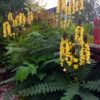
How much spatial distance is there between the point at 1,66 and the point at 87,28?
275cm

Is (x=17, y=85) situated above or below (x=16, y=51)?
below

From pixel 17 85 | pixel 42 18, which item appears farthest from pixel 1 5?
pixel 17 85

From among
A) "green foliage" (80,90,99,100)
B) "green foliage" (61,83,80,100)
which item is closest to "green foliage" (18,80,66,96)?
"green foliage" (61,83,80,100)

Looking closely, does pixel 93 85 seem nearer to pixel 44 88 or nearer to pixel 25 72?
pixel 44 88

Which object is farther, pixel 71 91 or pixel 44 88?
pixel 44 88

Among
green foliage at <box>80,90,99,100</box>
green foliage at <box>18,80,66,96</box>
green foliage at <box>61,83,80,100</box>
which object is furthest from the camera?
green foliage at <box>18,80,66,96</box>

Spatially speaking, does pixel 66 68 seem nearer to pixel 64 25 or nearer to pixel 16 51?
pixel 16 51

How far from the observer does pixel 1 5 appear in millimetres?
10102

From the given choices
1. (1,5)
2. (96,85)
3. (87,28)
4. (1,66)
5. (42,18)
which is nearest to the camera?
(96,85)

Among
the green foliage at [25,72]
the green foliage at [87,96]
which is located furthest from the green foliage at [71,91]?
the green foliage at [25,72]

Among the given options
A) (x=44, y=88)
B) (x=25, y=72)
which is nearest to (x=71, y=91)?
(x=44, y=88)

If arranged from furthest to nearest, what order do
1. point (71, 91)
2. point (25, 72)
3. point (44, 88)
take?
point (25, 72), point (44, 88), point (71, 91)

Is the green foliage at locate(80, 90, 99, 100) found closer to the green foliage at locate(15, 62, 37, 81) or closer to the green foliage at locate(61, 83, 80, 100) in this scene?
the green foliage at locate(61, 83, 80, 100)

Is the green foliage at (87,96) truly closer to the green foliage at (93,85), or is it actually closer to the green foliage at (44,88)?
the green foliage at (93,85)
